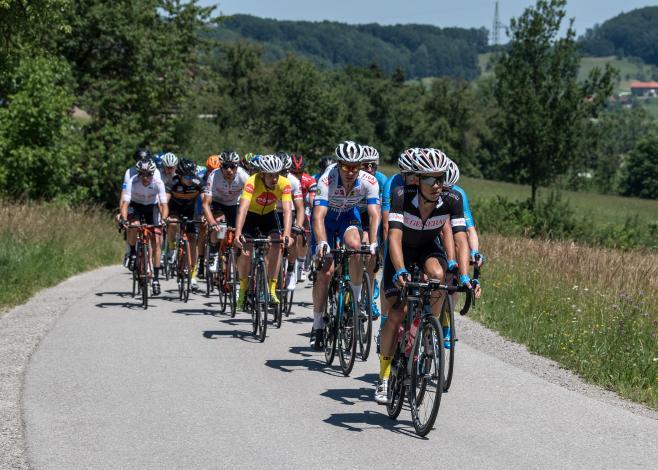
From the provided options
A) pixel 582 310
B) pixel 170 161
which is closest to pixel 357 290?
pixel 582 310

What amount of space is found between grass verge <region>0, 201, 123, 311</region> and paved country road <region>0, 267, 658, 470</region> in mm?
5242

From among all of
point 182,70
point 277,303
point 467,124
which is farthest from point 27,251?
point 467,124

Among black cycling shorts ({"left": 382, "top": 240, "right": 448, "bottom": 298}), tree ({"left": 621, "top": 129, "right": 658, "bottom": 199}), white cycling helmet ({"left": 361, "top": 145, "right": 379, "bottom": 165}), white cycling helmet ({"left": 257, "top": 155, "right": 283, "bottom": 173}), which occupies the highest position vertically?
white cycling helmet ({"left": 361, "top": 145, "right": 379, "bottom": 165})

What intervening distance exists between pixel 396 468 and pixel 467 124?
11770cm

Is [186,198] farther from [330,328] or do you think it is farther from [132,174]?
[330,328]

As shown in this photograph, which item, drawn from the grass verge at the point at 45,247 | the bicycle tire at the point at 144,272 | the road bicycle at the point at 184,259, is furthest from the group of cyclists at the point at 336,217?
the grass verge at the point at 45,247

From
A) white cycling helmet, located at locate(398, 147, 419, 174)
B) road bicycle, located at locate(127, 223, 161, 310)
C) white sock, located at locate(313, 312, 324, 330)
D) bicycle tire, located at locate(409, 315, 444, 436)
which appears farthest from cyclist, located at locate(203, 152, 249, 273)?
bicycle tire, located at locate(409, 315, 444, 436)

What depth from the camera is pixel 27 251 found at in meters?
18.5

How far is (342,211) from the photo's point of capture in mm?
10594

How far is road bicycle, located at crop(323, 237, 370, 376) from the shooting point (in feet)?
30.3

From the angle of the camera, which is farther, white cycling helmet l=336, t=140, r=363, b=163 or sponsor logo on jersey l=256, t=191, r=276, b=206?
sponsor logo on jersey l=256, t=191, r=276, b=206

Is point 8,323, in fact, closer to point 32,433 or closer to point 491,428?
point 32,433

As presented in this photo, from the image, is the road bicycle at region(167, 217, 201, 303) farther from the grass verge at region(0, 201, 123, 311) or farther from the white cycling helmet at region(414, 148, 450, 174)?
the white cycling helmet at region(414, 148, 450, 174)

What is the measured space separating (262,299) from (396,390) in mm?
4139
